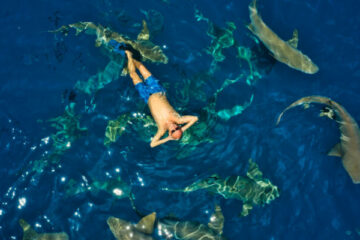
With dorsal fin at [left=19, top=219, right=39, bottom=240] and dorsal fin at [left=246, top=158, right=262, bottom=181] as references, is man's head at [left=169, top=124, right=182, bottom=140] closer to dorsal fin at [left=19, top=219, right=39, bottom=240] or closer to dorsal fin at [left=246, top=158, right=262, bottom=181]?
dorsal fin at [left=246, top=158, right=262, bottom=181]

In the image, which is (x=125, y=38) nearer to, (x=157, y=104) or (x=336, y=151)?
(x=157, y=104)

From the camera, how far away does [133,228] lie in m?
8.57

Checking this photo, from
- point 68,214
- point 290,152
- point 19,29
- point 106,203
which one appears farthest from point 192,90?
point 19,29

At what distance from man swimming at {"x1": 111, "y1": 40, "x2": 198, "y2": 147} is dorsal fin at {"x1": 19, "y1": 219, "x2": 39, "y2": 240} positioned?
3.62m

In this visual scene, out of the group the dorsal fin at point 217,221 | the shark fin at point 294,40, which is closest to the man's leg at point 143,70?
the dorsal fin at point 217,221

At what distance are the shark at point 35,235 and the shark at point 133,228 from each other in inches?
47.7

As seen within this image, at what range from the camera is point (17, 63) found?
10000mm

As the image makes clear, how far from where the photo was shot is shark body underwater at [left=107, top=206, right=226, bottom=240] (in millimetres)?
8438

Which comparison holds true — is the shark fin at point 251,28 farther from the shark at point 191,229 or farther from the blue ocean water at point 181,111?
the shark at point 191,229

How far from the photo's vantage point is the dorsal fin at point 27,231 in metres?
8.62

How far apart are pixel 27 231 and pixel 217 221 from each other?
15.5 feet

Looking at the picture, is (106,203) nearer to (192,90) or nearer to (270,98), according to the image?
(192,90)

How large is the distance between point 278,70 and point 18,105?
24.5ft

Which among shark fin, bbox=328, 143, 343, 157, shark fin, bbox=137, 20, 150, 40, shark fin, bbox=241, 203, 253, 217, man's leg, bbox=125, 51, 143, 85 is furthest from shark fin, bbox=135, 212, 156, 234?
shark fin, bbox=328, 143, 343, 157
